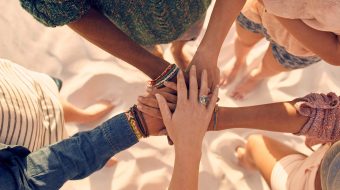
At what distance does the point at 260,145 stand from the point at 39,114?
2.66 ft

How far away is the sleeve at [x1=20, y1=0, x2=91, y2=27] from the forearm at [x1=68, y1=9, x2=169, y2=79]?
81 millimetres

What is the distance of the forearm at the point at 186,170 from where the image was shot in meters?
0.88

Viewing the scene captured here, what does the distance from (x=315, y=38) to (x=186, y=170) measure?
467 mm

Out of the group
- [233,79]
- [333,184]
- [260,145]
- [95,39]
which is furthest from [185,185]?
[233,79]

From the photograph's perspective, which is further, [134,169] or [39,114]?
[134,169]

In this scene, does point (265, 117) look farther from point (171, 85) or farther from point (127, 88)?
point (127, 88)

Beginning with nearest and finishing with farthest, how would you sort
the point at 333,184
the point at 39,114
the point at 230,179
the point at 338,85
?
the point at 333,184
the point at 39,114
the point at 230,179
the point at 338,85

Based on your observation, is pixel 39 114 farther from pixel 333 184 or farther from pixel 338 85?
pixel 338 85

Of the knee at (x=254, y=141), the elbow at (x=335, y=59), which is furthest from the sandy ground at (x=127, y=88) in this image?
the elbow at (x=335, y=59)

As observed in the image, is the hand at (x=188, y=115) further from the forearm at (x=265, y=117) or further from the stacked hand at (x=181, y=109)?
the forearm at (x=265, y=117)

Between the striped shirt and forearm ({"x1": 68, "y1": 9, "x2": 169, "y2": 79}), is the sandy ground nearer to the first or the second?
the striped shirt

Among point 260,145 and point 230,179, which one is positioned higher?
point 260,145

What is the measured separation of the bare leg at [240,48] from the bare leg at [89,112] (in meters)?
0.57

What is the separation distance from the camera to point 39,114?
101cm
